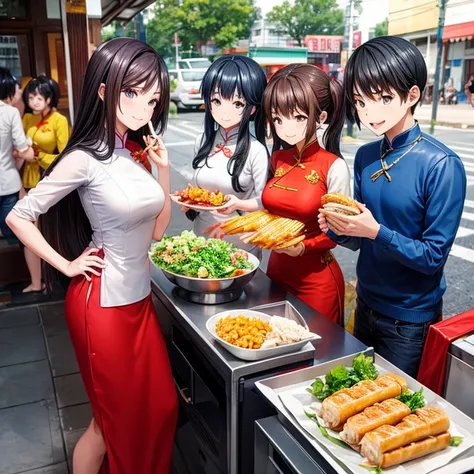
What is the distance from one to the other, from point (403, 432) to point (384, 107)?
3.30ft

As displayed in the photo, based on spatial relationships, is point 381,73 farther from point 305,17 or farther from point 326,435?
point 305,17

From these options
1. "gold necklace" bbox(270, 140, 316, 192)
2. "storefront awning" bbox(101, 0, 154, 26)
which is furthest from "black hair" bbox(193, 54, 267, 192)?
"storefront awning" bbox(101, 0, 154, 26)

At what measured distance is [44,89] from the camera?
4098mm

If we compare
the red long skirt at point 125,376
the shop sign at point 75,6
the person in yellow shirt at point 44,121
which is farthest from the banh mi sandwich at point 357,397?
the shop sign at point 75,6

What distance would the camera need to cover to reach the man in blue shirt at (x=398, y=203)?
65.2 inches

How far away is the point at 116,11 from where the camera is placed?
8539 mm

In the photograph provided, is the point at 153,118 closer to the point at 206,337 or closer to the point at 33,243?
the point at 33,243

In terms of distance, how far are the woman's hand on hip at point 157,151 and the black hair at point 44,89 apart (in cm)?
259

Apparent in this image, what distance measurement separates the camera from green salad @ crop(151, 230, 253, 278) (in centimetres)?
200

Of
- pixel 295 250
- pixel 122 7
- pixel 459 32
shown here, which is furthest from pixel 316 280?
pixel 122 7

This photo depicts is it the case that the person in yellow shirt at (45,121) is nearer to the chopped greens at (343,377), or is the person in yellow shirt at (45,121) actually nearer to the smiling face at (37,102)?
the smiling face at (37,102)

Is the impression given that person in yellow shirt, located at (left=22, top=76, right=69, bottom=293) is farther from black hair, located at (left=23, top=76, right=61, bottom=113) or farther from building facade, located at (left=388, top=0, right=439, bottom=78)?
building facade, located at (left=388, top=0, right=439, bottom=78)

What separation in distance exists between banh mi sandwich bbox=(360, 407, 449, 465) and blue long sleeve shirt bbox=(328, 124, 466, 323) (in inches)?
21.2

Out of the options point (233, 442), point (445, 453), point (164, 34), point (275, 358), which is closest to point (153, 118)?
point (275, 358)
